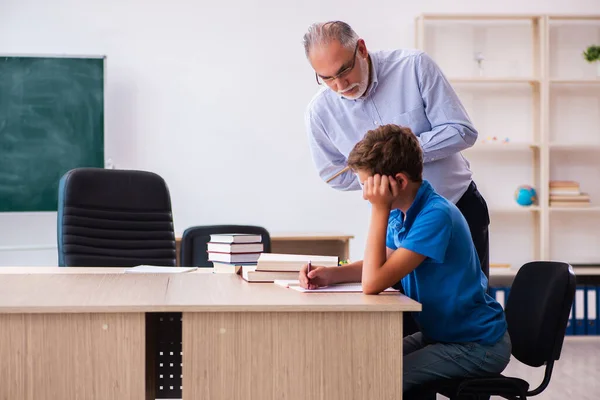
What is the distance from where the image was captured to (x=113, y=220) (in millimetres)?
2980

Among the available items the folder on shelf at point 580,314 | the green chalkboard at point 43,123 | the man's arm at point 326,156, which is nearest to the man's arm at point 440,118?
the man's arm at point 326,156

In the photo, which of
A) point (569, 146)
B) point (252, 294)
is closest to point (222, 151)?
point (569, 146)

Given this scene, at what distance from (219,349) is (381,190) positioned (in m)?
0.54

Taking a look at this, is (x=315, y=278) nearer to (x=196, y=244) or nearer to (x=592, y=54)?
(x=196, y=244)

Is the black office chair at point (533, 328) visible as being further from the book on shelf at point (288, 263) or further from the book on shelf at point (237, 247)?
the book on shelf at point (237, 247)

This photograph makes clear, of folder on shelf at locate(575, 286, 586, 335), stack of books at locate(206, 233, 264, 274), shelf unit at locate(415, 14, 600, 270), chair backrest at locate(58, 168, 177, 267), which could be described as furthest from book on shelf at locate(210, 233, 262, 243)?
folder on shelf at locate(575, 286, 586, 335)

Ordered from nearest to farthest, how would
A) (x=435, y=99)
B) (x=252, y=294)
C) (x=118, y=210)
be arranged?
1. (x=252, y=294)
2. (x=435, y=99)
3. (x=118, y=210)

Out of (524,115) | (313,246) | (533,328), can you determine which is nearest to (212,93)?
(313,246)

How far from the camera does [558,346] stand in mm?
1833

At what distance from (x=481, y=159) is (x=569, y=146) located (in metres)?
0.60

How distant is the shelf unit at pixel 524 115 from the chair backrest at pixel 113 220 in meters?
2.68

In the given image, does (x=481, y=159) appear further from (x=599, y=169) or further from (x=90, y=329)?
(x=90, y=329)

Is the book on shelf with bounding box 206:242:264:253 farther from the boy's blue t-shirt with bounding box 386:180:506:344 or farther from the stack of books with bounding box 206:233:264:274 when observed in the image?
the boy's blue t-shirt with bounding box 386:180:506:344

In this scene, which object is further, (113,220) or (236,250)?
(113,220)
